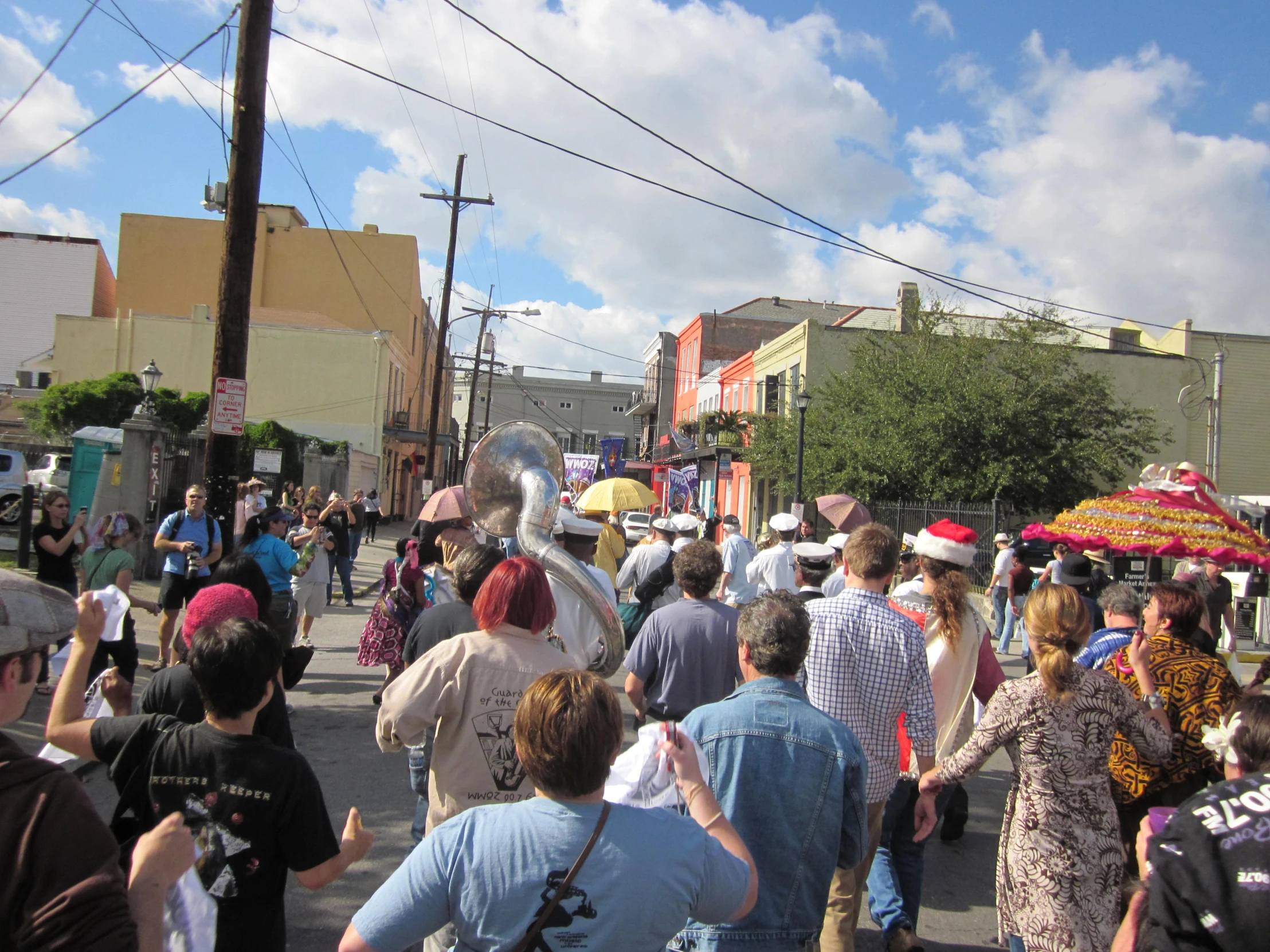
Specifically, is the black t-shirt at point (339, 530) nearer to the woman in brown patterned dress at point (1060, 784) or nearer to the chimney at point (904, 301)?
the woman in brown patterned dress at point (1060, 784)

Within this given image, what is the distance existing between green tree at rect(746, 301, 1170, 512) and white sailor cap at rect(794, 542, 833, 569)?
15234mm

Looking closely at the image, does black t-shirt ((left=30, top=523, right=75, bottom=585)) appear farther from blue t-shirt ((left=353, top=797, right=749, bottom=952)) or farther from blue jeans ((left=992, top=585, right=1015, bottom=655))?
blue jeans ((left=992, top=585, right=1015, bottom=655))

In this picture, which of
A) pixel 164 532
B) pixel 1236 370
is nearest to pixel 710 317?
pixel 1236 370

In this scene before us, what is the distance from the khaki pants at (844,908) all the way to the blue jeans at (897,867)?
1.29ft

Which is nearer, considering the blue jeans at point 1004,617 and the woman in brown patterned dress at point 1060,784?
the woman in brown patterned dress at point 1060,784

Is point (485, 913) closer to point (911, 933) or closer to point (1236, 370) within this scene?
point (911, 933)

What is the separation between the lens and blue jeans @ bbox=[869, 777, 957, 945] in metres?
3.74

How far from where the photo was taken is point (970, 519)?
60.3 ft

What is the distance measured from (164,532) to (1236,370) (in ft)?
95.0

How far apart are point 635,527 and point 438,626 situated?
16509 millimetres

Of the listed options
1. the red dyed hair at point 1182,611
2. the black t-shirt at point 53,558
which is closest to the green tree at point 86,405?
the black t-shirt at point 53,558

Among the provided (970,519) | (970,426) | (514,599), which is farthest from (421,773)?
(970,426)

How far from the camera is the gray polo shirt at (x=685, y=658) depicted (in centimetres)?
407

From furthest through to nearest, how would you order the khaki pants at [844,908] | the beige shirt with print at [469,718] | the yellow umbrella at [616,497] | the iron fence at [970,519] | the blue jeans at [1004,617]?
the iron fence at [970,519]
the blue jeans at [1004,617]
the yellow umbrella at [616,497]
the khaki pants at [844,908]
the beige shirt with print at [469,718]
